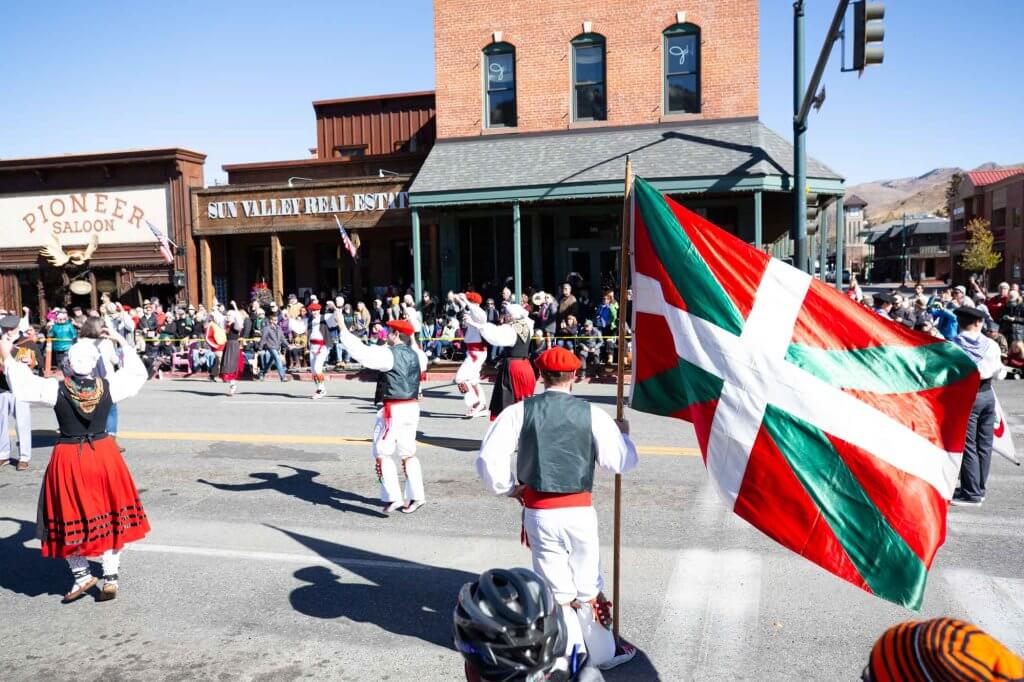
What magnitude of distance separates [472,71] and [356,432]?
43.2 ft

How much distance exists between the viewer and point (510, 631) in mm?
2438

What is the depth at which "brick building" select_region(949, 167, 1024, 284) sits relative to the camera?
5580 cm

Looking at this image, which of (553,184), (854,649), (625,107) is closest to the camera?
(854,649)

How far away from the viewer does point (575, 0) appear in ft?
70.6

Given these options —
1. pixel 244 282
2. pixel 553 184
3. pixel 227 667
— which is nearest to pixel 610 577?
pixel 227 667

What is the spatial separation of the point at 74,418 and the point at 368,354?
8.44 feet

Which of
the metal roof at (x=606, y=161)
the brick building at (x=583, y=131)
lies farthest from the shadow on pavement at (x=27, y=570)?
the metal roof at (x=606, y=161)

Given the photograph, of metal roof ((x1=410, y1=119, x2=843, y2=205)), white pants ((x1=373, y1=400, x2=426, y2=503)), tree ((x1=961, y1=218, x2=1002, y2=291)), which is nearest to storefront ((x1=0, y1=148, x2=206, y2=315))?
metal roof ((x1=410, y1=119, x2=843, y2=205))

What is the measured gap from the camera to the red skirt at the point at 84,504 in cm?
588

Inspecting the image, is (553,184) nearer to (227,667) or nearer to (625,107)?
(625,107)

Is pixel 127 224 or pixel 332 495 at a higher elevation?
pixel 127 224

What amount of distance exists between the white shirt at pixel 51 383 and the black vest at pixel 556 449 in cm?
326

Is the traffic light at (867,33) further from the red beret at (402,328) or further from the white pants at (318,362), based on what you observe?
the white pants at (318,362)

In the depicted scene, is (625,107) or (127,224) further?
(127,224)
